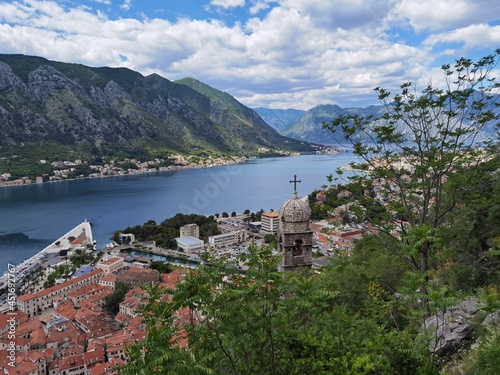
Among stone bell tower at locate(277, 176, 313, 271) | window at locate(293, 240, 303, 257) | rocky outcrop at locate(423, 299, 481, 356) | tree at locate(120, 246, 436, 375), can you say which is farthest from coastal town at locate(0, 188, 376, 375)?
rocky outcrop at locate(423, 299, 481, 356)

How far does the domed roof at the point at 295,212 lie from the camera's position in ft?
32.9

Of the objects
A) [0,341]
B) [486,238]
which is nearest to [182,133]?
[0,341]

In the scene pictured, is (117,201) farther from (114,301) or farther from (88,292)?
(114,301)

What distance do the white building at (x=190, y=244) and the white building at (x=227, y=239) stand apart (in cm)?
Answer: 140

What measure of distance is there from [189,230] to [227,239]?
586cm

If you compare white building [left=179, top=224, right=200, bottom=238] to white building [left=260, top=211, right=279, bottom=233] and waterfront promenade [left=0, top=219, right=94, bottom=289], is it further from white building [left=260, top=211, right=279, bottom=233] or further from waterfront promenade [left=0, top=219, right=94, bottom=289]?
waterfront promenade [left=0, top=219, right=94, bottom=289]

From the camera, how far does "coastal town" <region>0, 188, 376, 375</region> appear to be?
67.9ft

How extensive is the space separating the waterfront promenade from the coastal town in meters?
0.09

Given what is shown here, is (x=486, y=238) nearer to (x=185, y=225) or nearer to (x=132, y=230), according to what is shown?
(x=185, y=225)

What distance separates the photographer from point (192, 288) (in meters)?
3.72

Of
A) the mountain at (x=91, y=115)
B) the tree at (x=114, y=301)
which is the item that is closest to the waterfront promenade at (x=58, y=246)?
the tree at (x=114, y=301)

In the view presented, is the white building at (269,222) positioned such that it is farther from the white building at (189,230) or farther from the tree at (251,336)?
the tree at (251,336)

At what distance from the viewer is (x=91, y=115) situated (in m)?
134

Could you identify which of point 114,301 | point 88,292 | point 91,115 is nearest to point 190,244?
point 88,292
